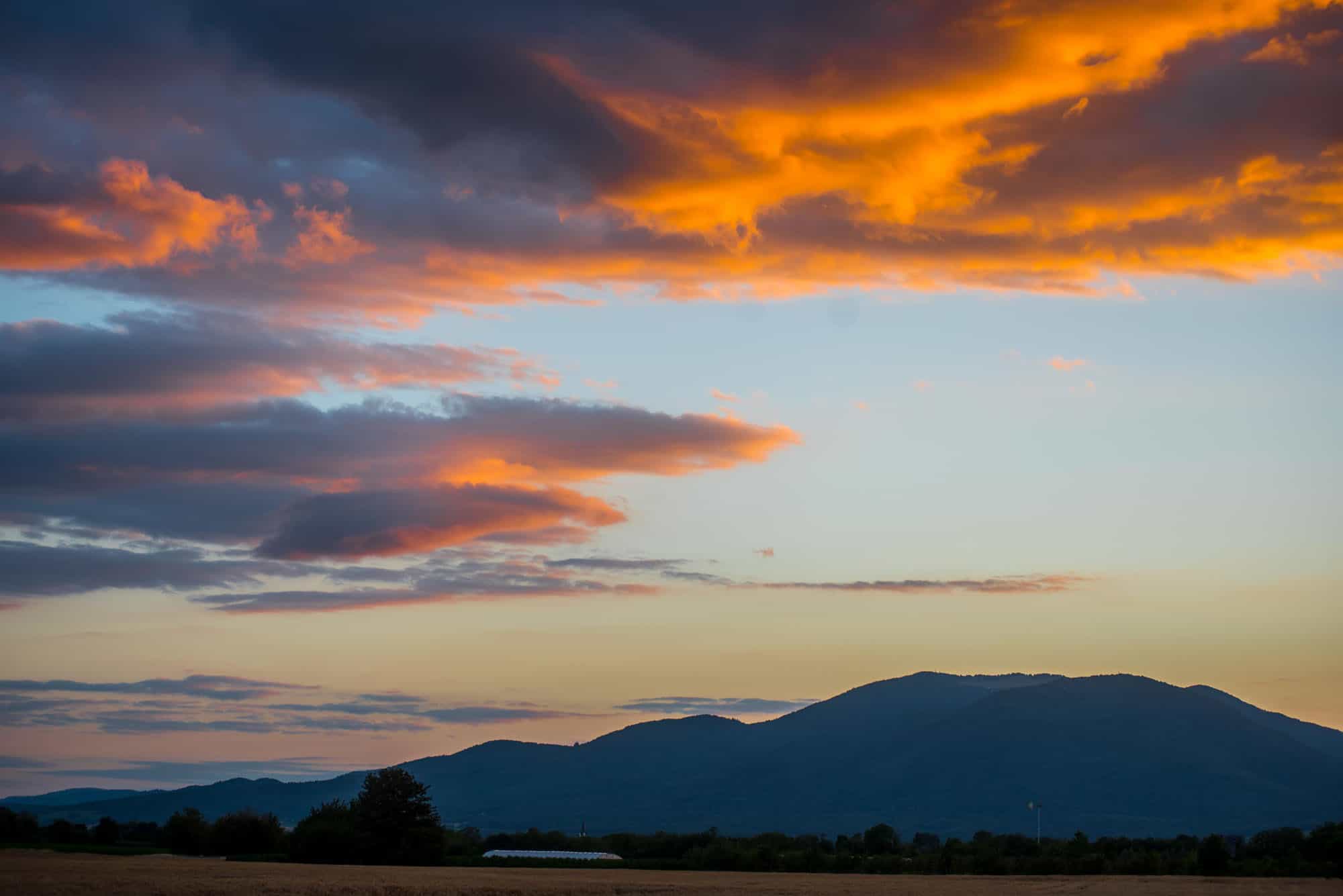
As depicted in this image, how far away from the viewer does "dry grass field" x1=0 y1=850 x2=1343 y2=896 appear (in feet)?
243

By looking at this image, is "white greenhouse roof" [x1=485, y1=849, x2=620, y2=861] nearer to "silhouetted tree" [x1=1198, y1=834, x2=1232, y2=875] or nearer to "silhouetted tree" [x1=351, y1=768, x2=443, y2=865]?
"silhouetted tree" [x1=351, y1=768, x2=443, y2=865]

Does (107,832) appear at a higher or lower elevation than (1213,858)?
lower

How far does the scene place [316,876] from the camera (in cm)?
9338

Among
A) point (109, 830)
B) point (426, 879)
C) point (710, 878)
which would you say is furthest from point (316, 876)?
point (109, 830)

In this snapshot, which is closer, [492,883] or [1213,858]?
[492,883]

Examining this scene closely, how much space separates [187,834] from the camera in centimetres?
16462

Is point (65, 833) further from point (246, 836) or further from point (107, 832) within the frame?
point (246, 836)

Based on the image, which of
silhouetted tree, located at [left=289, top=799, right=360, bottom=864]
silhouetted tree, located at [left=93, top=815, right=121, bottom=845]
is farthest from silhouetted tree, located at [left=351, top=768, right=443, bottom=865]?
silhouetted tree, located at [left=93, top=815, right=121, bottom=845]

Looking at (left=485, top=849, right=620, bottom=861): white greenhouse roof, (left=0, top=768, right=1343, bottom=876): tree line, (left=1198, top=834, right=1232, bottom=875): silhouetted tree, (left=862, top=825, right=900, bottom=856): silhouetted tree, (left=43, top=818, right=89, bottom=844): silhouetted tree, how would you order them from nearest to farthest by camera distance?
(left=1198, top=834, right=1232, bottom=875): silhouetted tree, (left=0, top=768, right=1343, bottom=876): tree line, (left=485, top=849, right=620, bottom=861): white greenhouse roof, (left=43, top=818, right=89, bottom=844): silhouetted tree, (left=862, top=825, right=900, bottom=856): silhouetted tree

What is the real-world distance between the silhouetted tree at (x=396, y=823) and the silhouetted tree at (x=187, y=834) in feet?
108

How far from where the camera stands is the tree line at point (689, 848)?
13738cm

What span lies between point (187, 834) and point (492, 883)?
90.9 meters

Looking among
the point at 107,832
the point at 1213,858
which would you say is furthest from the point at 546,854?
the point at 1213,858

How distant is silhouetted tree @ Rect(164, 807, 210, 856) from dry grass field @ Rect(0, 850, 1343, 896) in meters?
38.9
